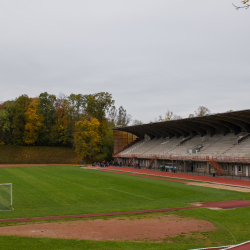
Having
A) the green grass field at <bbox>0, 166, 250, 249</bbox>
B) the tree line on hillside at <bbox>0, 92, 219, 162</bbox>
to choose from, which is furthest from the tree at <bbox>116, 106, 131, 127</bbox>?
the green grass field at <bbox>0, 166, 250, 249</bbox>

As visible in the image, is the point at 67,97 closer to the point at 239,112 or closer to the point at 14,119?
the point at 14,119

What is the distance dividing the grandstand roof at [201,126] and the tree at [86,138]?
22.4 feet

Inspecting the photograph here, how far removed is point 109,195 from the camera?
2497 cm

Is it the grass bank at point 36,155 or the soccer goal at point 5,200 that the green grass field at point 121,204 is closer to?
the soccer goal at point 5,200

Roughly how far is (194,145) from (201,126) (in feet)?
13.9

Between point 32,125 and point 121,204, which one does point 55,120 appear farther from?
point 121,204

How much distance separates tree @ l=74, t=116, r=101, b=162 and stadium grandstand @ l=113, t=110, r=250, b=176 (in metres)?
6.12

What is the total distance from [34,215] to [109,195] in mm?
9055

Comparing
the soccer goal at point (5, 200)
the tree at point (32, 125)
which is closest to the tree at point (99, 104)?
the tree at point (32, 125)

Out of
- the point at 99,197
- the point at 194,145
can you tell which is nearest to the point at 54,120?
the point at 194,145

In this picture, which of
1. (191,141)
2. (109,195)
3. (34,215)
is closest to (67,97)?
(191,141)

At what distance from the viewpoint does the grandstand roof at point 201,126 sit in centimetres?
4356

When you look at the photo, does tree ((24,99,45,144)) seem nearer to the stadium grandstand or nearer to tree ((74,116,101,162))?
tree ((74,116,101,162))

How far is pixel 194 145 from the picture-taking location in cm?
5294
